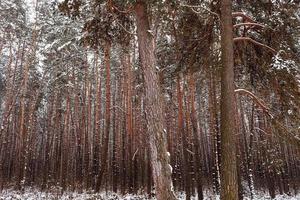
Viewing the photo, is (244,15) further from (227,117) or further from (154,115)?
(154,115)

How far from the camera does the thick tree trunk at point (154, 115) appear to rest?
6.57 meters

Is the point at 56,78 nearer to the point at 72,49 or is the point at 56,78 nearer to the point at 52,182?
the point at 72,49

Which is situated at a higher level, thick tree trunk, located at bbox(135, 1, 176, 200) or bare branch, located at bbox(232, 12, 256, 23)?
bare branch, located at bbox(232, 12, 256, 23)

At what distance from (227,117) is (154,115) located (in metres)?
1.49

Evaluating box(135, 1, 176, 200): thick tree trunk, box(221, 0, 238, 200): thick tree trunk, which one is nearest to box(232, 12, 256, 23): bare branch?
box(221, 0, 238, 200): thick tree trunk

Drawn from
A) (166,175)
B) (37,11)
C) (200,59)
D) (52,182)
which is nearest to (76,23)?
(37,11)

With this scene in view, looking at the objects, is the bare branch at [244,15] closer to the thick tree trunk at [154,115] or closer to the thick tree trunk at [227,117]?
the thick tree trunk at [227,117]

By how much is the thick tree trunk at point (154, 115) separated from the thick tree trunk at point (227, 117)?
→ 1.08m

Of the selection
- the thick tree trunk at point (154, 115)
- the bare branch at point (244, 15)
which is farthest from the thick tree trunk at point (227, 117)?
the thick tree trunk at point (154, 115)

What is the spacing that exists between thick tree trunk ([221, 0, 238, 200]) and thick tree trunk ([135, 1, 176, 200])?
1083mm

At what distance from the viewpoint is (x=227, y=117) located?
667cm

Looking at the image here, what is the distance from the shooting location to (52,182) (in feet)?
62.5

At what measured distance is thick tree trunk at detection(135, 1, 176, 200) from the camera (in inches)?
259

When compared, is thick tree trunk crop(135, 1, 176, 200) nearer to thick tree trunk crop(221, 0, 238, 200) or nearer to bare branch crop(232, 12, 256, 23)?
thick tree trunk crop(221, 0, 238, 200)
